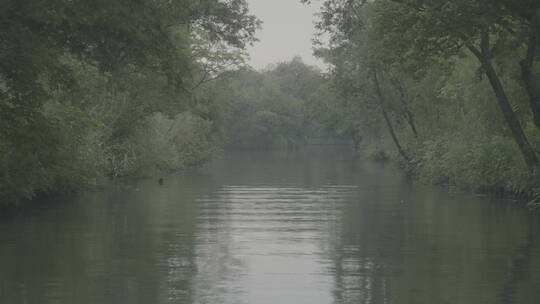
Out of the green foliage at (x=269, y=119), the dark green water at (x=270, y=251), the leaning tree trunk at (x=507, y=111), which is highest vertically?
the green foliage at (x=269, y=119)

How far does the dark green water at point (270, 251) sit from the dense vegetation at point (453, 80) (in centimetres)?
268

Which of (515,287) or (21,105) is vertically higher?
(21,105)

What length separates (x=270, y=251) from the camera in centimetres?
1814

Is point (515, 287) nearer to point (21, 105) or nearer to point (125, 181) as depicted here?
point (21, 105)

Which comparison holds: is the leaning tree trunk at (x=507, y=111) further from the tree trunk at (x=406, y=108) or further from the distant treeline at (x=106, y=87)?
the tree trunk at (x=406, y=108)

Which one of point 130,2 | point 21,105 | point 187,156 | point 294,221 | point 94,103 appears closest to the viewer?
point 21,105

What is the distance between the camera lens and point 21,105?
59.4ft

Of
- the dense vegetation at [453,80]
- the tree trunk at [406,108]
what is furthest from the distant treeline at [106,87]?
the tree trunk at [406,108]

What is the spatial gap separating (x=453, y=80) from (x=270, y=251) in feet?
72.0

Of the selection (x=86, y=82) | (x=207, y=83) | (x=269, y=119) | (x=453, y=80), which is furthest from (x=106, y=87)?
(x=269, y=119)

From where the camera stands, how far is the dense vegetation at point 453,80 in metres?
24.7

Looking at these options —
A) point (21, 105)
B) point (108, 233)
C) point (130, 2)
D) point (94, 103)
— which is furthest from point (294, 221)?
point (94, 103)

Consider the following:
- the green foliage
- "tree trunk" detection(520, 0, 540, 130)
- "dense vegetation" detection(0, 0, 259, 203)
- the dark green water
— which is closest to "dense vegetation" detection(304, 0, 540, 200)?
"tree trunk" detection(520, 0, 540, 130)

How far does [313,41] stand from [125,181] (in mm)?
11238
